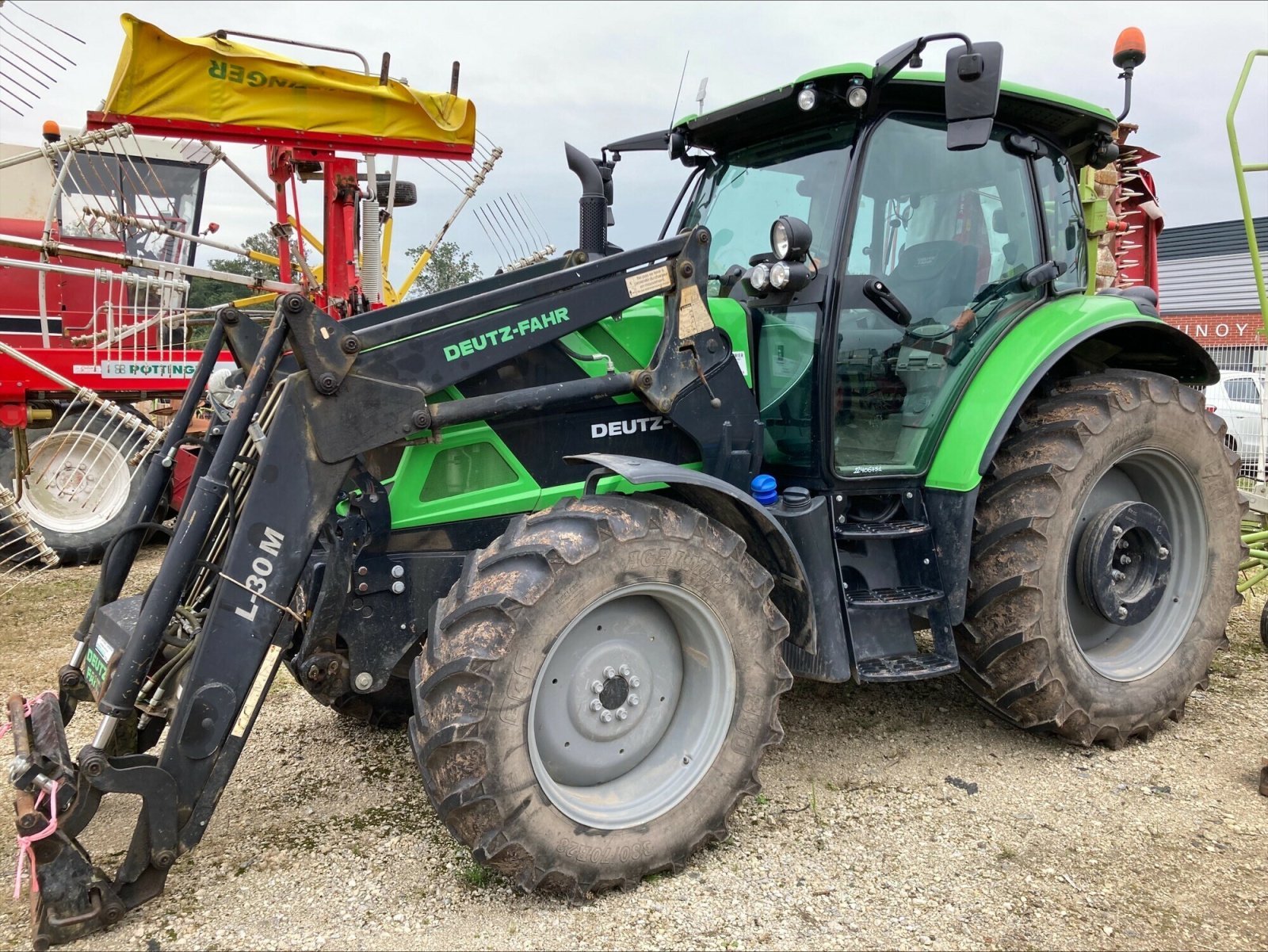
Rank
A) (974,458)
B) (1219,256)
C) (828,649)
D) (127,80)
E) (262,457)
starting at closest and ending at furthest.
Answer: (262,457) → (828,649) → (974,458) → (127,80) → (1219,256)

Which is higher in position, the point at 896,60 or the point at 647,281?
the point at 896,60

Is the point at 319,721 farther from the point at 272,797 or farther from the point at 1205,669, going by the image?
the point at 1205,669

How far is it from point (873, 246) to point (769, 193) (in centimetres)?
50

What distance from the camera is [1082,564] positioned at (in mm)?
3627

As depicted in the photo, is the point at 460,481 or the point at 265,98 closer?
the point at 460,481

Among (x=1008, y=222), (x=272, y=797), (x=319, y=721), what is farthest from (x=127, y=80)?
(x=1008, y=222)

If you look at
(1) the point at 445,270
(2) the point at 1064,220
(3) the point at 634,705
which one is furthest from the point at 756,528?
(1) the point at 445,270

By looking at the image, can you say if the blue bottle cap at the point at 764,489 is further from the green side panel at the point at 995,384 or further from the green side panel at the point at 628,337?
the green side panel at the point at 995,384

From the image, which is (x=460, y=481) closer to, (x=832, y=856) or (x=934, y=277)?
(x=832, y=856)

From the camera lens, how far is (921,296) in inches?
141

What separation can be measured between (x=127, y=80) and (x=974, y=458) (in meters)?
5.59

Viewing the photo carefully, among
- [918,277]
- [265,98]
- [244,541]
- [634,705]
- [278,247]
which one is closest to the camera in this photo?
[244,541]

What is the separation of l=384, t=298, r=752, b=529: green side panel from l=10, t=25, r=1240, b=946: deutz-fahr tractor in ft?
0.04

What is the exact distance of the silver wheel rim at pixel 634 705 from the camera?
271 centimetres
